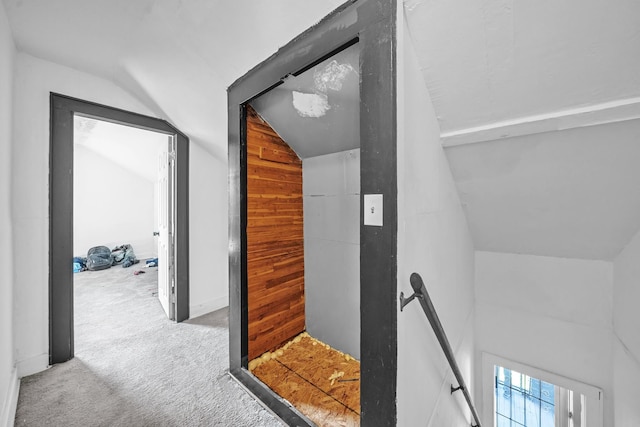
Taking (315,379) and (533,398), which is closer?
(315,379)

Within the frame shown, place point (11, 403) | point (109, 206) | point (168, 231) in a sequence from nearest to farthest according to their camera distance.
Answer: point (11, 403)
point (168, 231)
point (109, 206)

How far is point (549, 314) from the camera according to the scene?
1991 mm

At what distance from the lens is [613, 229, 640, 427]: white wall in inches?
58.0

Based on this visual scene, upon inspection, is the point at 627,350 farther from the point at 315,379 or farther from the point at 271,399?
the point at 271,399

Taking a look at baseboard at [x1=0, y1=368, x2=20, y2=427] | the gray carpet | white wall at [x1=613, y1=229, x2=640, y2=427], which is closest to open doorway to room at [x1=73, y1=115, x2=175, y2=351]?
the gray carpet

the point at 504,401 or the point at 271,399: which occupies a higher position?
the point at 271,399

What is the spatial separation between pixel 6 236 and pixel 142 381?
1281 mm

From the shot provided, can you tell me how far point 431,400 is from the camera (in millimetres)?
1321

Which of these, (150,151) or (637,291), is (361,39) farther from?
(150,151)

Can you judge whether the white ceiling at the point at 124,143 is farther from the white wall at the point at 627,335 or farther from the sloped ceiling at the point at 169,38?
the white wall at the point at 627,335

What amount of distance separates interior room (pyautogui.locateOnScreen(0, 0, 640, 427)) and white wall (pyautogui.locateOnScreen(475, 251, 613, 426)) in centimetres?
1

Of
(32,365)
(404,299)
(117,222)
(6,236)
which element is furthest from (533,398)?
(117,222)

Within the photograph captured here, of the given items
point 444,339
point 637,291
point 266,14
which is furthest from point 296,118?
point 637,291

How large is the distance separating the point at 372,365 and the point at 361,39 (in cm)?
134
